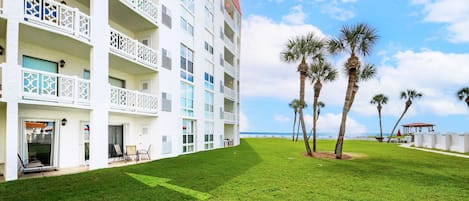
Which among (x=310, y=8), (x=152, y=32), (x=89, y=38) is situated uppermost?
(x=310, y=8)

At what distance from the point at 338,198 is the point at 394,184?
337 cm

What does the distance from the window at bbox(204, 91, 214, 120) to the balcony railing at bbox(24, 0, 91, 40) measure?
13409 mm

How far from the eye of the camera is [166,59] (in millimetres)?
17797

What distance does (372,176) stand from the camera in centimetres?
1157

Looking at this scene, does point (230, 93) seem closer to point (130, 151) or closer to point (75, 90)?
point (130, 151)

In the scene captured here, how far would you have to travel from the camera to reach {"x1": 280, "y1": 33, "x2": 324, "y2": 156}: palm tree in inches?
796

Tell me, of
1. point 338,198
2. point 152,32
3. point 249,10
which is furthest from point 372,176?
point 249,10

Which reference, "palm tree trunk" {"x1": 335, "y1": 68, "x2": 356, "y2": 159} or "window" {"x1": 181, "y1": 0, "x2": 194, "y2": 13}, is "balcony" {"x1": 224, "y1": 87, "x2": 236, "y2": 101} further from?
"palm tree trunk" {"x1": 335, "y1": 68, "x2": 356, "y2": 159}

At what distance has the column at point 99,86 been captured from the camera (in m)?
11.9

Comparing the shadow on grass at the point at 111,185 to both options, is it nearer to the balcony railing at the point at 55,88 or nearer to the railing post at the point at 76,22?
the balcony railing at the point at 55,88

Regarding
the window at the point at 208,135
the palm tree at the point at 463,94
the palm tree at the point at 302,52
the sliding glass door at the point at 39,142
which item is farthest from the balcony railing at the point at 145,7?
the palm tree at the point at 463,94

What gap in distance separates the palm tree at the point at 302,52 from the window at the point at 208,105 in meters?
7.58

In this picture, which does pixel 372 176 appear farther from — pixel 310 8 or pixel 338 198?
pixel 310 8

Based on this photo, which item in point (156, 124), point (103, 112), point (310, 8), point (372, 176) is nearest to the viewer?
point (372, 176)
